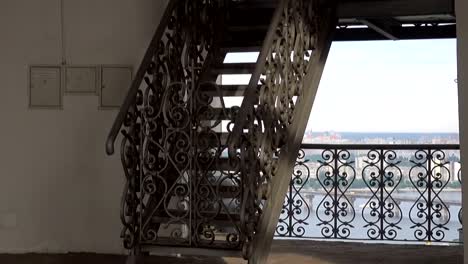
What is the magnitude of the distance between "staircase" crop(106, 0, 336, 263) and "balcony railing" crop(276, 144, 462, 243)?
1.86 m

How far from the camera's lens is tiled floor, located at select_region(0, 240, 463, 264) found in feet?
17.3

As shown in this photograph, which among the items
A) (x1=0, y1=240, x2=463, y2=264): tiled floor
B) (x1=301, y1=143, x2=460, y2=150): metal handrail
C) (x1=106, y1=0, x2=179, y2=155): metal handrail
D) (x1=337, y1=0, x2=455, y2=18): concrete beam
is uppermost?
(x1=337, y1=0, x2=455, y2=18): concrete beam

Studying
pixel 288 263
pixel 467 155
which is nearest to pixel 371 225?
pixel 288 263

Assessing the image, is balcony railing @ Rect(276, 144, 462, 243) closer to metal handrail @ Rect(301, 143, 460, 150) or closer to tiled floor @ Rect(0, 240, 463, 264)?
metal handrail @ Rect(301, 143, 460, 150)

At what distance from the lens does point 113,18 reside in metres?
5.60

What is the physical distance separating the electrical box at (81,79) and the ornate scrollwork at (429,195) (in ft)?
10.5

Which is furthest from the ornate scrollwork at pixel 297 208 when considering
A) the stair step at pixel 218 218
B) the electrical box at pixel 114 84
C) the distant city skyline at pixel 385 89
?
the distant city skyline at pixel 385 89

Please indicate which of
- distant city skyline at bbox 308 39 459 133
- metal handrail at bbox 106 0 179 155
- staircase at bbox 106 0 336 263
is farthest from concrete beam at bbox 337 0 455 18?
distant city skyline at bbox 308 39 459 133

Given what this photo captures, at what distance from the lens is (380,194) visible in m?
6.68

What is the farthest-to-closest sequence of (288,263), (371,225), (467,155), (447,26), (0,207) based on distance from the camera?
(447,26) < (371,225) < (0,207) < (288,263) < (467,155)

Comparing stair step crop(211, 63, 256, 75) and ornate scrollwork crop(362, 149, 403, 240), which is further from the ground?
stair step crop(211, 63, 256, 75)

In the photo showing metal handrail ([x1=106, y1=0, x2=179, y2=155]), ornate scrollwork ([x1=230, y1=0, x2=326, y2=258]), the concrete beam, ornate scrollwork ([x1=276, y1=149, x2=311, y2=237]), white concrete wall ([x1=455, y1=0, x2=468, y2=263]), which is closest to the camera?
ornate scrollwork ([x1=230, y1=0, x2=326, y2=258])

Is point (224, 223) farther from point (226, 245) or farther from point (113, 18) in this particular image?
point (113, 18)

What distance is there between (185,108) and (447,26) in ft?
14.3
